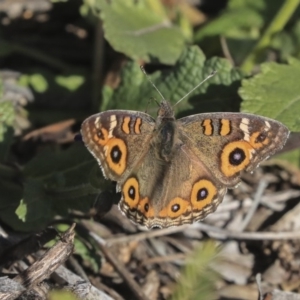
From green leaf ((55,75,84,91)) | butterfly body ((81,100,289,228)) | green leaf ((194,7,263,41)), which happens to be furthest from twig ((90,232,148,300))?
green leaf ((194,7,263,41))

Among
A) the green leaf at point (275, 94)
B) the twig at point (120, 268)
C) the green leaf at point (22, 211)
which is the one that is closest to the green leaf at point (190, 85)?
the green leaf at point (275, 94)

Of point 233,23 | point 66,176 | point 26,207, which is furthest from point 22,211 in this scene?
point 233,23

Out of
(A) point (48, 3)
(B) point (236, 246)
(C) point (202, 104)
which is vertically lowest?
(B) point (236, 246)

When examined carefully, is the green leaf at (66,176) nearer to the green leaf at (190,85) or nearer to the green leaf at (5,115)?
the green leaf at (5,115)

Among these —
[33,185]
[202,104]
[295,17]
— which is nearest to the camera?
[33,185]

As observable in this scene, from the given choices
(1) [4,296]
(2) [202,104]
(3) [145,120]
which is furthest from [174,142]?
(1) [4,296]

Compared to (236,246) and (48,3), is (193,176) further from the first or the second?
(48,3)
